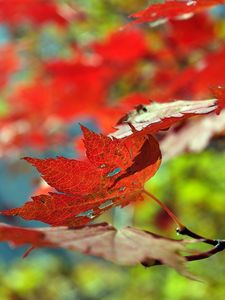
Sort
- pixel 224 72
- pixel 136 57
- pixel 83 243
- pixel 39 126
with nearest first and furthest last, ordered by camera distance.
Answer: pixel 83 243 < pixel 224 72 < pixel 136 57 < pixel 39 126

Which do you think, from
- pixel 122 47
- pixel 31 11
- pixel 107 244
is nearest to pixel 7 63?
pixel 31 11

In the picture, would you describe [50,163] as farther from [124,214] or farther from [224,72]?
[124,214]

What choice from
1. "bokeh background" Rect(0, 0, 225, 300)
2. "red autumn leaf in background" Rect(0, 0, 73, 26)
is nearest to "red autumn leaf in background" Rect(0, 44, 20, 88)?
"bokeh background" Rect(0, 0, 225, 300)

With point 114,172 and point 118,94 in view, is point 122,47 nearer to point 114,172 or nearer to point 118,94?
point 118,94

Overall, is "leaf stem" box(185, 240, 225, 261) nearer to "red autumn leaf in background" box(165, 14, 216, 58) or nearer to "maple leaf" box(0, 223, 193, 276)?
"maple leaf" box(0, 223, 193, 276)

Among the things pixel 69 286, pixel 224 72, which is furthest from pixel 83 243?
pixel 69 286

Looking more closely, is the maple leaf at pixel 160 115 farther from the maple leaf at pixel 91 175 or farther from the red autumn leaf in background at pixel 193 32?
the red autumn leaf in background at pixel 193 32
